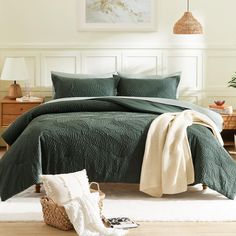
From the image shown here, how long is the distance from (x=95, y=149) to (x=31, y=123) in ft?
2.37

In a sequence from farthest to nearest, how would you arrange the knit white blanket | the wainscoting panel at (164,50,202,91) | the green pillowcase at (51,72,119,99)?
the wainscoting panel at (164,50,202,91) < the green pillowcase at (51,72,119,99) < the knit white blanket

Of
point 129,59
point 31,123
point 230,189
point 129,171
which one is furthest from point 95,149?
point 129,59

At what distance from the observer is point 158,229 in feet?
15.0

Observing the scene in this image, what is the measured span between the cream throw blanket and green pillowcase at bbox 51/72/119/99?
1796 millimetres

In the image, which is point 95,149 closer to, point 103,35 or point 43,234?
point 43,234

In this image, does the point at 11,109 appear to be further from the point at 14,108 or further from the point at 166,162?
the point at 166,162

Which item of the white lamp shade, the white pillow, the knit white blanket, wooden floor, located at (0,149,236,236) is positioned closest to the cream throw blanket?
wooden floor, located at (0,149,236,236)

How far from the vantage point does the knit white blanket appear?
4.38m

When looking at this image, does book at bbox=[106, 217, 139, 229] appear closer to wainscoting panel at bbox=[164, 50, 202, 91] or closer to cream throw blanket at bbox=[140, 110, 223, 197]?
cream throw blanket at bbox=[140, 110, 223, 197]

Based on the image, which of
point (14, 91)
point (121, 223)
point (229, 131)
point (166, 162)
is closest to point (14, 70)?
point (14, 91)

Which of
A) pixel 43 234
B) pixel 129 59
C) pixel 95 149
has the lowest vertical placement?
pixel 43 234

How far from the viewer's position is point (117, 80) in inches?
294

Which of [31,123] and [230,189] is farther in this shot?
[31,123]

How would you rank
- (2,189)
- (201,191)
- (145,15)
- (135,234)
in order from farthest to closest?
(145,15) < (201,191) < (2,189) < (135,234)
